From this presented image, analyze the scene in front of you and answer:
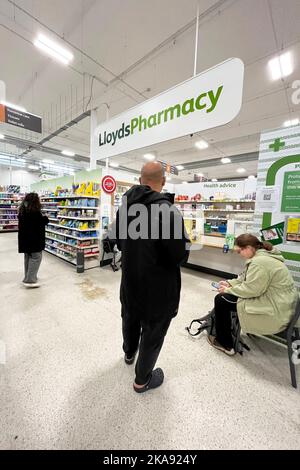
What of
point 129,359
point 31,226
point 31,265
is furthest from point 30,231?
point 129,359

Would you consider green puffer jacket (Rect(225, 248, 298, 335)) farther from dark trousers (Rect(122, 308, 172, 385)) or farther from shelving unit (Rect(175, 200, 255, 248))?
shelving unit (Rect(175, 200, 255, 248))

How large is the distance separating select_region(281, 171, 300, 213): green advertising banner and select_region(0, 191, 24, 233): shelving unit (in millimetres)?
13271

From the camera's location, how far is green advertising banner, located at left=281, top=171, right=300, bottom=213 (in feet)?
7.12

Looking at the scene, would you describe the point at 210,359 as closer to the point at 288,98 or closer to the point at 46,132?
the point at 288,98

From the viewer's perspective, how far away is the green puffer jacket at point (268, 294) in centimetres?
179

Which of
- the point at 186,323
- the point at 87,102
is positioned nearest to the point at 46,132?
the point at 87,102

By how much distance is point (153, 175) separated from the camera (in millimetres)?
1295

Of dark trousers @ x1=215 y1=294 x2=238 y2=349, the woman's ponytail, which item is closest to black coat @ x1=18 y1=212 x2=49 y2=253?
dark trousers @ x1=215 y1=294 x2=238 y2=349

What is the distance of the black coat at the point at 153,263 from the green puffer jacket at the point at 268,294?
900mm

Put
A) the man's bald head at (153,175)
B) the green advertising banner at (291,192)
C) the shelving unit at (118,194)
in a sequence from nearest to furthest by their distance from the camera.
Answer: the man's bald head at (153,175) < the green advertising banner at (291,192) < the shelving unit at (118,194)
